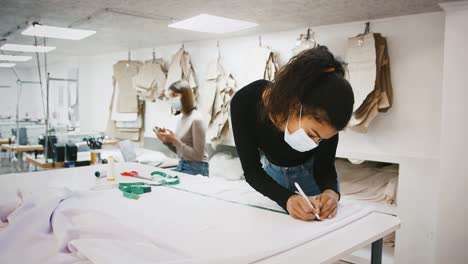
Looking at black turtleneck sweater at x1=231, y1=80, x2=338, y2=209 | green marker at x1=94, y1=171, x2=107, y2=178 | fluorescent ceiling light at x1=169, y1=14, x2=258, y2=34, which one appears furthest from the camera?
fluorescent ceiling light at x1=169, y1=14, x2=258, y2=34

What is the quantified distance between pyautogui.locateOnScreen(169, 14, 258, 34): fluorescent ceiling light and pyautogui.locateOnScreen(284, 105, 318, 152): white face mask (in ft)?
7.07

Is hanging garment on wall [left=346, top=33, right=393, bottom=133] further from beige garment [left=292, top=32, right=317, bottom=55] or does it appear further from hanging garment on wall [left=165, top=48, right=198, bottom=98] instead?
hanging garment on wall [left=165, top=48, right=198, bottom=98]

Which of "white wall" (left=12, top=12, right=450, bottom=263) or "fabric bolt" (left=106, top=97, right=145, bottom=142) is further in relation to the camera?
"fabric bolt" (left=106, top=97, right=145, bottom=142)

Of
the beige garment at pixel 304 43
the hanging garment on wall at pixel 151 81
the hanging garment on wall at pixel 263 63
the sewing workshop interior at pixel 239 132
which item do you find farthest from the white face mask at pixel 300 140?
the hanging garment on wall at pixel 151 81

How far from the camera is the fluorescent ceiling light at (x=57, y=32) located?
A: 3.73 meters

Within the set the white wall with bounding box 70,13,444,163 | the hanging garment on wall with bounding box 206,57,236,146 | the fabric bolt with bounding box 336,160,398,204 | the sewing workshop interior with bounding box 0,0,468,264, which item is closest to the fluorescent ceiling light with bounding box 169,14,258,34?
the sewing workshop interior with bounding box 0,0,468,264

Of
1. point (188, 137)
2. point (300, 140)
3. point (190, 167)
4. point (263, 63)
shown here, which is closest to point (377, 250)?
point (300, 140)

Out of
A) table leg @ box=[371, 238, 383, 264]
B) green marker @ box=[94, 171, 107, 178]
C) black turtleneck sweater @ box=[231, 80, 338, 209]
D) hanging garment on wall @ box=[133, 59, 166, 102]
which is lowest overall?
table leg @ box=[371, 238, 383, 264]

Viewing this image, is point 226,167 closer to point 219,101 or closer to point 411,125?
point 219,101

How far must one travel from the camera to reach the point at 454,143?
8.30 feet

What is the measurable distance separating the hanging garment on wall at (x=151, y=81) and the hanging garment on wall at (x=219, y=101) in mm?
967

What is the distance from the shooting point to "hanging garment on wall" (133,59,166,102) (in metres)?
5.02

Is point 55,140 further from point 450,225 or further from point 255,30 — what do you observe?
point 450,225

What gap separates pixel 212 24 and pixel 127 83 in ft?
7.57
